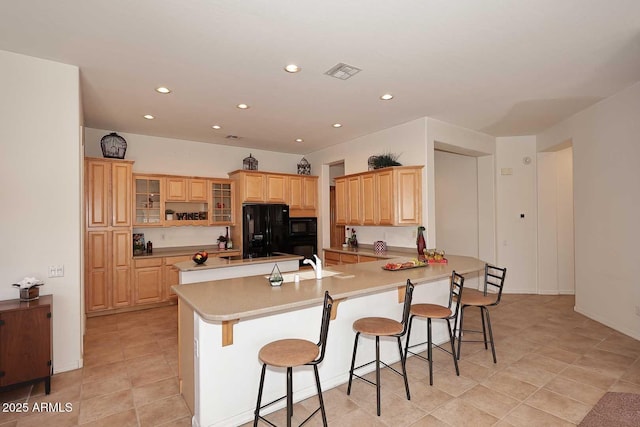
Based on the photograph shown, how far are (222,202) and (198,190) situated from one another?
1.67ft

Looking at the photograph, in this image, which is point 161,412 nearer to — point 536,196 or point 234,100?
point 234,100

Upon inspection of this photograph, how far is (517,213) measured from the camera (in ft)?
19.4

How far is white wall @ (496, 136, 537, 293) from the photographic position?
5.83 metres

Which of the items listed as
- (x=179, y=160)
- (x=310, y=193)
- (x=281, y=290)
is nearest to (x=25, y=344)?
(x=281, y=290)

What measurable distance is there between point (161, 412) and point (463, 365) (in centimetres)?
267

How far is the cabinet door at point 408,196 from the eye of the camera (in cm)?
475

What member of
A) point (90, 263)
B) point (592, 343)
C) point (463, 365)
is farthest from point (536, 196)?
point (90, 263)

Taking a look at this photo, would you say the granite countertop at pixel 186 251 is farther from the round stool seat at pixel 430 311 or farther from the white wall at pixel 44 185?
the round stool seat at pixel 430 311

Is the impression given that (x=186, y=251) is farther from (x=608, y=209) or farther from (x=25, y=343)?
(x=608, y=209)

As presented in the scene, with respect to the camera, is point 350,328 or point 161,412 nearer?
point 161,412

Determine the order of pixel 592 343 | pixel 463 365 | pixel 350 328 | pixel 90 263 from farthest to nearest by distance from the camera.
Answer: pixel 90 263, pixel 592 343, pixel 463 365, pixel 350 328

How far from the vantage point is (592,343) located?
363 centimetres

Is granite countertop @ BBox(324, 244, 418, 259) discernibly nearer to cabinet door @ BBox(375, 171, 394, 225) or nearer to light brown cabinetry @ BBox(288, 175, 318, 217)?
cabinet door @ BBox(375, 171, 394, 225)

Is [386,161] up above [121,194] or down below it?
above
